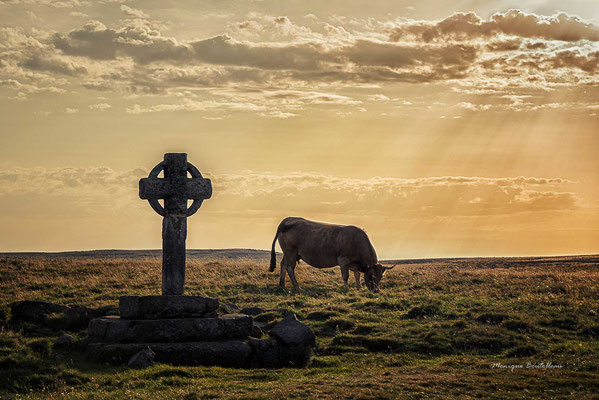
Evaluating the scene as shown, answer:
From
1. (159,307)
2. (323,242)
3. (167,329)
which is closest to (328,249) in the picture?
(323,242)

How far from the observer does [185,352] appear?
17.1 metres

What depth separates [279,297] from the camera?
90.0 feet

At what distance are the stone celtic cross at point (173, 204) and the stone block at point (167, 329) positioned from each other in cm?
172

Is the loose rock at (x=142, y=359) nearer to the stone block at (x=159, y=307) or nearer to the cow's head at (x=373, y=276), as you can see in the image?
the stone block at (x=159, y=307)

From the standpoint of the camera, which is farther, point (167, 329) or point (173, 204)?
point (173, 204)

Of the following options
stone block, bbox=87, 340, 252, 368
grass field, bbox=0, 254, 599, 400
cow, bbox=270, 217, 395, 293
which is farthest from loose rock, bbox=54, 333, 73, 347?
cow, bbox=270, 217, 395, 293

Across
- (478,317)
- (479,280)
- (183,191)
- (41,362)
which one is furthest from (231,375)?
(479,280)

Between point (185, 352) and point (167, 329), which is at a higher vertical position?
point (167, 329)

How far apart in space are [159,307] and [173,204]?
3257 mm

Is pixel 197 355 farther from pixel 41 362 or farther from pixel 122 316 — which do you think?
pixel 41 362

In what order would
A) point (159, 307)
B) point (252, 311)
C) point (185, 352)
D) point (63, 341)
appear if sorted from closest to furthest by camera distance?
point (185, 352) < point (63, 341) < point (159, 307) < point (252, 311)

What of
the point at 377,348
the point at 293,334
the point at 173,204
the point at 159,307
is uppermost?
the point at 173,204

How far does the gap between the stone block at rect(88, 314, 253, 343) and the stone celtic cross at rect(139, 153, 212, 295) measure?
1718 millimetres

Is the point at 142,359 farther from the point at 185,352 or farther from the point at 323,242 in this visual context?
Result: the point at 323,242
